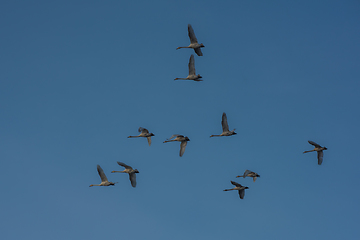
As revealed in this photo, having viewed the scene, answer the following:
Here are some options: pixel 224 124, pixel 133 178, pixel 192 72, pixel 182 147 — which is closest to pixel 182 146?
pixel 182 147

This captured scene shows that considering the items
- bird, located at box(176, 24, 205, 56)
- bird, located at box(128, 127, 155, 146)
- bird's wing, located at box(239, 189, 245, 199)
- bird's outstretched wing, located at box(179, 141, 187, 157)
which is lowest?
bird's wing, located at box(239, 189, 245, 199)

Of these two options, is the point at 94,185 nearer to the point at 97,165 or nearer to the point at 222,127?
the point at 97,165

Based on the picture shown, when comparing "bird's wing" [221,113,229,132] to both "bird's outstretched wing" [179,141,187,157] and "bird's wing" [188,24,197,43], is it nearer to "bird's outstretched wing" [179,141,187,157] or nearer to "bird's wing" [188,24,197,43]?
"bird's outstretched wing" [179,141,187,157]

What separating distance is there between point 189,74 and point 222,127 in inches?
296

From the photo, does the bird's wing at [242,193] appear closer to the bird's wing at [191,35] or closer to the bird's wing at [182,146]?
the bird's wing at [182,146]

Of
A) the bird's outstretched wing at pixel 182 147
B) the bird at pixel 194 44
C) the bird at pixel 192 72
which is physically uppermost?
the bird at pixel 194 44

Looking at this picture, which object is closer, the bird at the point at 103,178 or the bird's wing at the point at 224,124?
the bird's wing at the point at 224,124

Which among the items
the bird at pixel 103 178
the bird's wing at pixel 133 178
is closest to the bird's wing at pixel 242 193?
the bird's wing at pixel 133 178

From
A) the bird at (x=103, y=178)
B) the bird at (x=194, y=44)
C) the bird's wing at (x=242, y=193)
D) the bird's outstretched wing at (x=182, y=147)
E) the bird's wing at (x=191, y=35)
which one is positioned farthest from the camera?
the bird's wing at (x=242, y=193)

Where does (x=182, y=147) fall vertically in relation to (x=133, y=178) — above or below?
above

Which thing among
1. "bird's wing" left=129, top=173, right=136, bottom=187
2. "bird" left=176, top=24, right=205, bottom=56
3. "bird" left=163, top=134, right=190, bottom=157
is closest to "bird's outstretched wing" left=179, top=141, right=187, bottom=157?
"bird" left=163, top=134, right=190, bottom=157

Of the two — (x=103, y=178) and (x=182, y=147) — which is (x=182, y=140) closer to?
(x=182, y=147)

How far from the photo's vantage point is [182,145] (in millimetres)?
73562

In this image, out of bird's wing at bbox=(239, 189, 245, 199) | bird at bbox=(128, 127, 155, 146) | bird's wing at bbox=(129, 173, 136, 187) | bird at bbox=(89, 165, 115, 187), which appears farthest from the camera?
bird's wing at bbox=(239, 189, 245, 199)
